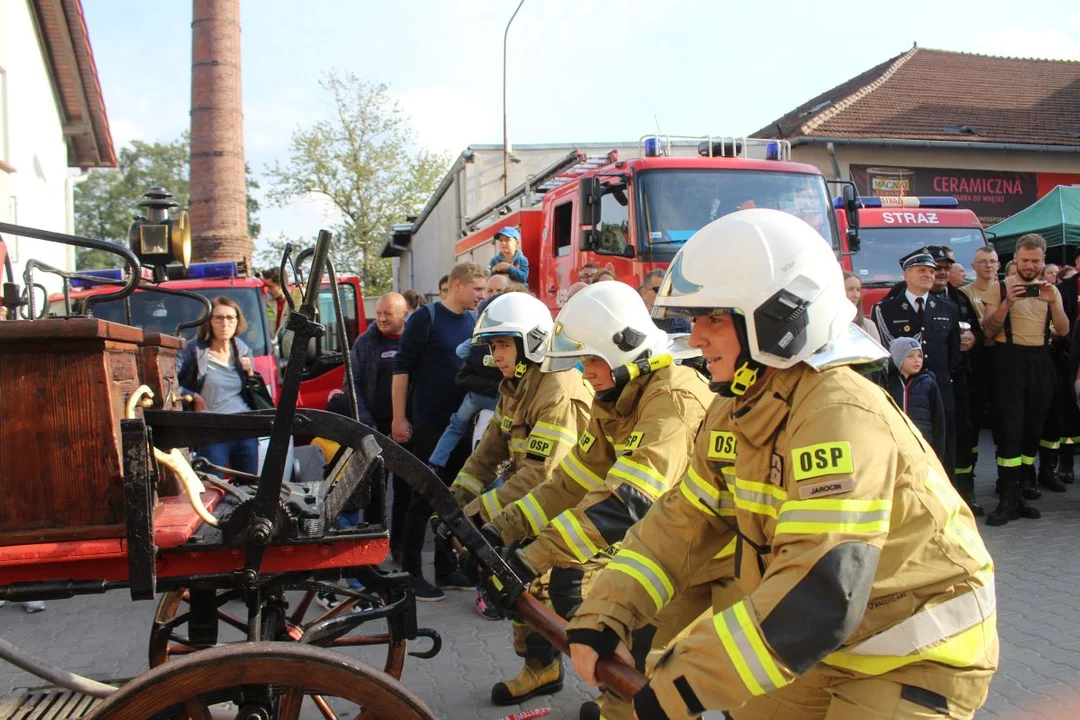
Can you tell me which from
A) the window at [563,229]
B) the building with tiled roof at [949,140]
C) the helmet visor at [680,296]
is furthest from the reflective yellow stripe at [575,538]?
the building with tiled roof at [949,140]

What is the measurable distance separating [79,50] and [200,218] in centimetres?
746

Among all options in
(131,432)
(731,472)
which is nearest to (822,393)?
(731,472)

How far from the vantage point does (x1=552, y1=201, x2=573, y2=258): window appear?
9.56m

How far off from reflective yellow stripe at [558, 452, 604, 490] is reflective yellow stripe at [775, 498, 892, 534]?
165 cm

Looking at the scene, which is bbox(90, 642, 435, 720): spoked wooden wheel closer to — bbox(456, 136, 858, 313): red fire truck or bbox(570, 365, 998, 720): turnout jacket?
bbox(570, 365, 998, 720): turnout jacket

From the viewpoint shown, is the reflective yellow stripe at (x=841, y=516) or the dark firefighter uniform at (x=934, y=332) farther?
the dark firefighter uniform at (x=934, y=332)

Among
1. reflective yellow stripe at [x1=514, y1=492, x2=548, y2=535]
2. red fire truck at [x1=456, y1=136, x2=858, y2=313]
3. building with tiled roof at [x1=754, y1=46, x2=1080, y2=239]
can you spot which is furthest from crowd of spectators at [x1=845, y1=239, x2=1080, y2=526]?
building with tiled roof at [x1=754, y1=46, x2=1080, y2=239]

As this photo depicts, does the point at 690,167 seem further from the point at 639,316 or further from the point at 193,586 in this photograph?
the point at 193,586

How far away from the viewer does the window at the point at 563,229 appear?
9.56 metres

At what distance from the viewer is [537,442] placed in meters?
3.80

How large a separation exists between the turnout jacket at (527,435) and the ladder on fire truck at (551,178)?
5.78 m

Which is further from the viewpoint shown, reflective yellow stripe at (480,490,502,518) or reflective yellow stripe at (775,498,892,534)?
reflective yellow stripe at (480,490,502,518)

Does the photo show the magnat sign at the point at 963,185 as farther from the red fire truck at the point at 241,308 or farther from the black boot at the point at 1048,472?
the red fire truck at the point at 241,308

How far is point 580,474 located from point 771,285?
1607 millimetres
